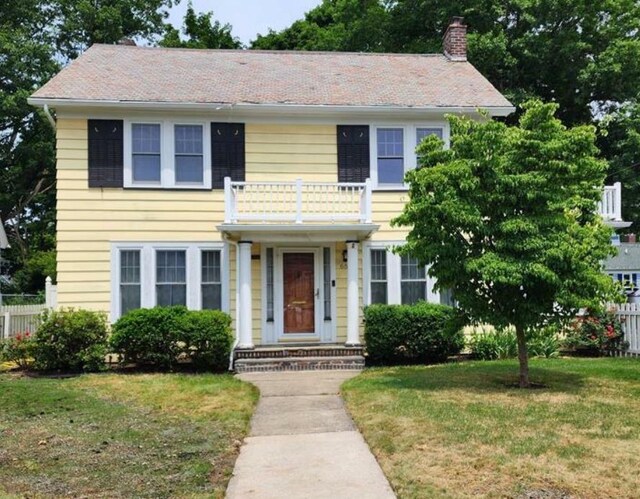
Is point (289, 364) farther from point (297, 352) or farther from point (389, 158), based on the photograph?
point (389, 158)

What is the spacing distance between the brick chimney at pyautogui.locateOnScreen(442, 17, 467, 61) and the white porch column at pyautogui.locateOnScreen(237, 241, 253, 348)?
918 cm

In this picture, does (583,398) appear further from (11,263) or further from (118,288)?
(11,263)

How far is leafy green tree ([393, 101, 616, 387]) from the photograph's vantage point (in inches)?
356

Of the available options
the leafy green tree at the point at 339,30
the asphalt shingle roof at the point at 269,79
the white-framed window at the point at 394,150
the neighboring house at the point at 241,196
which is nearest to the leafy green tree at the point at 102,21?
the leafy green tree at the point at 339,30

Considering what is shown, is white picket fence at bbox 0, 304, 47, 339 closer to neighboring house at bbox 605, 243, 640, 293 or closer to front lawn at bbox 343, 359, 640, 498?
front lawn at bbox 343, 359, 640, 498

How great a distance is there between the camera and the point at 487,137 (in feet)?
30.2

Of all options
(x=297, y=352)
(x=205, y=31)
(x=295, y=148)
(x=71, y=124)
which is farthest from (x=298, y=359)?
(x=205, y=31)

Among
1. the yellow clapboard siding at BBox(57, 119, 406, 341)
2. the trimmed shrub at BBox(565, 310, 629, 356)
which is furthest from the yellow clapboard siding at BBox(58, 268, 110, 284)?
the trimmed shrub at BBox(565, 310, 629, 356)

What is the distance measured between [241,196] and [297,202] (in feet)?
4.50

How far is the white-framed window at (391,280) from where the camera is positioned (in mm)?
14266

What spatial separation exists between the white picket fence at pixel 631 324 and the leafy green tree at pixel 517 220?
4.79 m

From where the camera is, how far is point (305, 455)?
245 inches

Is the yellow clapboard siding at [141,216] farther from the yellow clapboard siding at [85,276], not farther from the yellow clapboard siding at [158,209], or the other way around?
the yellow clapboard siding at [85,276]

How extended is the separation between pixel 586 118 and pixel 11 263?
102ft
